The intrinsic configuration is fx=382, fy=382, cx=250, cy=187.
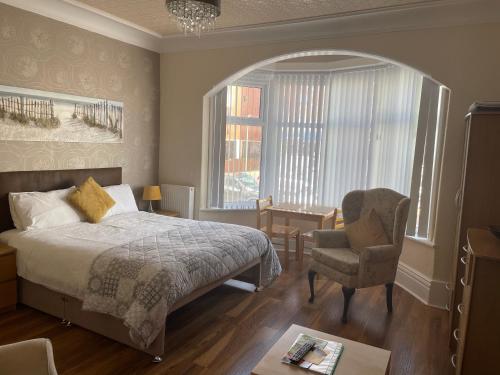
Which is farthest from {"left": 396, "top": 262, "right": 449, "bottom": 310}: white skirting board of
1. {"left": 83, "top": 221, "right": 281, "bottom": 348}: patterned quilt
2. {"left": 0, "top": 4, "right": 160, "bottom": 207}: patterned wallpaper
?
{"left": 0, "top": 4, "right": 160, "bottom": 207}: patterned wallpaper

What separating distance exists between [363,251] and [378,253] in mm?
150

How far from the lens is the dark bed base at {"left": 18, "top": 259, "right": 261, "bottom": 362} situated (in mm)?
2651

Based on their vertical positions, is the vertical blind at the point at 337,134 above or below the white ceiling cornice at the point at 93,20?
Result: below

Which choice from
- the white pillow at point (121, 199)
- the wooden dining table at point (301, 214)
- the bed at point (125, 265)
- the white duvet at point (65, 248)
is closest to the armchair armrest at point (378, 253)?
the bed at point (125, 265)

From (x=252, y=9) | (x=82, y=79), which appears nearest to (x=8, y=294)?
(x=82, y=79)

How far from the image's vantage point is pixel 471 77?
11.3 ft

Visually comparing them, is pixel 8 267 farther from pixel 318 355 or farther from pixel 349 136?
pixel 349 136

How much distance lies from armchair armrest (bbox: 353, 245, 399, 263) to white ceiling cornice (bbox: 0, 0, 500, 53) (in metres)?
2.13

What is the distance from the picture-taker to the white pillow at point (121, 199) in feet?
14.2

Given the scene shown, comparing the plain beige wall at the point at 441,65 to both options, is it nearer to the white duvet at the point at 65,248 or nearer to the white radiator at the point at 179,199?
the white radiator at the point at 179,199

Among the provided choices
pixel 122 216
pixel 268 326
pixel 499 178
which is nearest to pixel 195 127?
pixel 122 216

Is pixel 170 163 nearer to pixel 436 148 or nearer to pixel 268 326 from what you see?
pixel 268 326

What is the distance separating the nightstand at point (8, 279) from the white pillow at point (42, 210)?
12.8 inches

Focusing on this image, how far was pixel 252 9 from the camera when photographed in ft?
12.6
